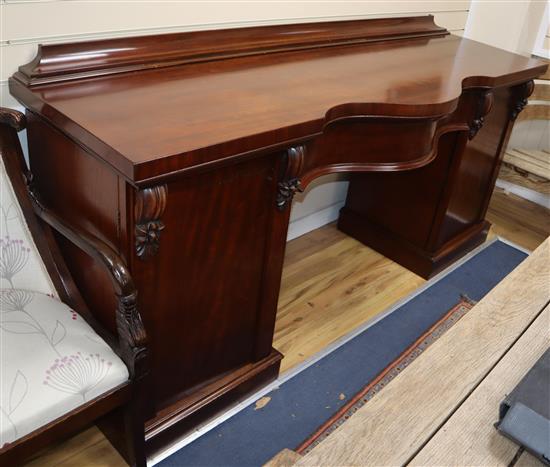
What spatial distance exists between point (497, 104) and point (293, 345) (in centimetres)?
132

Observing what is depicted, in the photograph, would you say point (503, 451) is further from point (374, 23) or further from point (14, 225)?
point (374, 23)

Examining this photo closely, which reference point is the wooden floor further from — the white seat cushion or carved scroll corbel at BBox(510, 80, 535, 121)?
carved scroll corbel at BBox(510, 80, 535, 121)

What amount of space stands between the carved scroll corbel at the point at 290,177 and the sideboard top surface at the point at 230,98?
0.05 metres

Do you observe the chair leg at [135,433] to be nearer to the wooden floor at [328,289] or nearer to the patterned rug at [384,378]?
the wooden floor at [328,289]

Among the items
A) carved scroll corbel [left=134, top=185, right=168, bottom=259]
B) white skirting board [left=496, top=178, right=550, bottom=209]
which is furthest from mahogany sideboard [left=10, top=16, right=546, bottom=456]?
white skirting board [left=496, top=178, right=550, bottom=209]

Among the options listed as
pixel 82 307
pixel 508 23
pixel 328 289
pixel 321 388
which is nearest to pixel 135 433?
pixel 82 307

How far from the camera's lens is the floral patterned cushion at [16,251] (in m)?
1.40

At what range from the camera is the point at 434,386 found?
1.08m

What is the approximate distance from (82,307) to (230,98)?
2.16 feet

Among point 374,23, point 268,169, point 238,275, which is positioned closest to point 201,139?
point 268,169

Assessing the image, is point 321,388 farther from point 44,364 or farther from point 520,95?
point 520,95

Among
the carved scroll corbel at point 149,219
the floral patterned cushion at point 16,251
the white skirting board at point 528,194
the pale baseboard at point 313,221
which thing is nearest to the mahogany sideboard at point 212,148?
the carved scroll corbel at point 149,219

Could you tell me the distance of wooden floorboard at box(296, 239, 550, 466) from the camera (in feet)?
3.10

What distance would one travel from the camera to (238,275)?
5.20 feet
